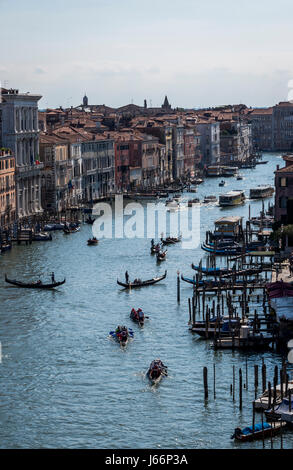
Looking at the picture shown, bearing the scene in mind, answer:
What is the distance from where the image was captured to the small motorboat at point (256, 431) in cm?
1290

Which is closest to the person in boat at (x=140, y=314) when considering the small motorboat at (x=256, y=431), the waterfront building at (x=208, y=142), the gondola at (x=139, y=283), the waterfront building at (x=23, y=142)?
the gondola at (x=139, y=283)

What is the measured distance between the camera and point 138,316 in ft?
66.2

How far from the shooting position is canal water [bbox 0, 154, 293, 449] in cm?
1351

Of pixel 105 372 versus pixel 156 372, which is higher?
pixel 156 372

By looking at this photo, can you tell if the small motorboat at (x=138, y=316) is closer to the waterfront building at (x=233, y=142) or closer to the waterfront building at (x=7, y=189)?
the waterfront building at (x=7, y=189)

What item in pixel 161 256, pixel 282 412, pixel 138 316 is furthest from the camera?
pixel 161 256

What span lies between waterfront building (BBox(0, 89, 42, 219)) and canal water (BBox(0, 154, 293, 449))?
41.4 feet

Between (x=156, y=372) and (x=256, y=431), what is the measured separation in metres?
3.13

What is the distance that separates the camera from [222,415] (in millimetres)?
14023

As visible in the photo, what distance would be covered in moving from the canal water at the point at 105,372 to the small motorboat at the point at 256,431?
0.40ft

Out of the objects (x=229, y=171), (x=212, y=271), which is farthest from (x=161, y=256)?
(x=229, y=171)

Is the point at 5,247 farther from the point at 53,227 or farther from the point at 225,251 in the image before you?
the point at 225,251
